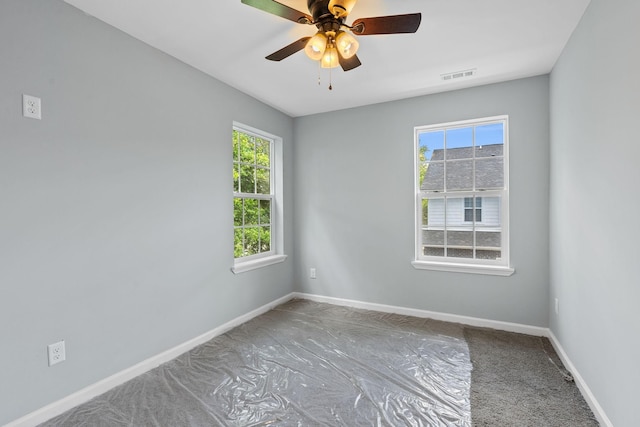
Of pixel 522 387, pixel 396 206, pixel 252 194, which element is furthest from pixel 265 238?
pixel 522 387

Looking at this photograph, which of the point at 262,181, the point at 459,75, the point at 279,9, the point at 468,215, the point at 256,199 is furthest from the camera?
the point at 262,181

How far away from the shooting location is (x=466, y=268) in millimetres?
3158

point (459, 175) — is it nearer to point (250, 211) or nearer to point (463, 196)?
point (463, 196)

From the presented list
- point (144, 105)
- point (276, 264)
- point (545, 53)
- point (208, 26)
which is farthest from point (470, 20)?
point (276, 264)

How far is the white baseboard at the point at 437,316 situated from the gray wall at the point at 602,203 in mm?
454

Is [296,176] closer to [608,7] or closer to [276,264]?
[276,264]

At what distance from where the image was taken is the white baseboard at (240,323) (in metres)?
1.72

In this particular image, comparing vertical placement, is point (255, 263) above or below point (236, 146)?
below

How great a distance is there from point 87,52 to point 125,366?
2196 millimetres

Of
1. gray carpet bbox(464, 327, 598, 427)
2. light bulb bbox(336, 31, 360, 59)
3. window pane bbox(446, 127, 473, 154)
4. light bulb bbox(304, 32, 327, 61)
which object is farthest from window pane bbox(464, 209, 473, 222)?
light bulb bbox(304, 32, 327, 61)

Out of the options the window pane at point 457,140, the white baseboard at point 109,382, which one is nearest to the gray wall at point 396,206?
the window pane at point 457,140

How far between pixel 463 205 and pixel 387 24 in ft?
7.41

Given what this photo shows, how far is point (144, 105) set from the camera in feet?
7.51

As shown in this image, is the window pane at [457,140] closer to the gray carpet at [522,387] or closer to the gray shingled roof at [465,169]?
the gray shingled roof at [465,169]
